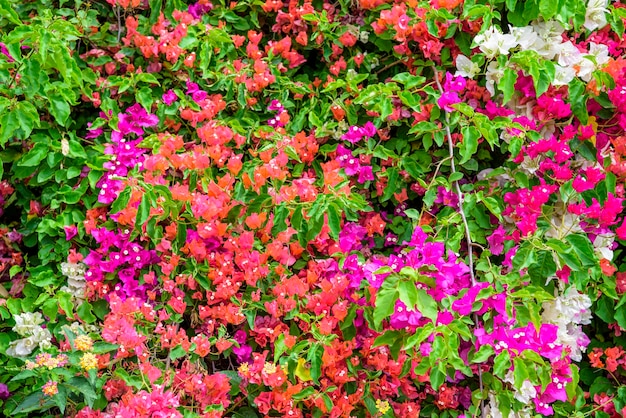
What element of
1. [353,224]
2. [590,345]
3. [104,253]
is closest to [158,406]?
[104,253]

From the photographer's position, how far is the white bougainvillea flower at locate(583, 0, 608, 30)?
2.12 m

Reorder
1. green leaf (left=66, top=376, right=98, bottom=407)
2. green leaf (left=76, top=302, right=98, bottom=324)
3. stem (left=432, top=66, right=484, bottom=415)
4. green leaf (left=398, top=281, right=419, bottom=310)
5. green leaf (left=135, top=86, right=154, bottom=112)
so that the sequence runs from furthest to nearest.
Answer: green leaf (left=135, top=86, right=154, bottom=112)
green leaf (left=76, top=302, right=98, bottom=324)
stem (left=432, top=66, right=484, bottom=415)
green leaf (left=66, top=376, right=98, bottom=407)
green leaf (left=398, top=281, right=419, bottom=310)

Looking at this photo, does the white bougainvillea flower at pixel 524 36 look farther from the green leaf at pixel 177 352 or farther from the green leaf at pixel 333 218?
the green leaf at pixel 177 352

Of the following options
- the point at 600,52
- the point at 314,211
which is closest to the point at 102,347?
the point at 314,211

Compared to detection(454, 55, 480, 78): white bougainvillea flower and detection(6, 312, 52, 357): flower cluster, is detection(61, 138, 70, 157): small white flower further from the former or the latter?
detection(454, 55, 480, 78): white bougainvillea flower

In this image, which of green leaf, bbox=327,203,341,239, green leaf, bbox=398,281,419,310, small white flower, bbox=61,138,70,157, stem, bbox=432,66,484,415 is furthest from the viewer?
small white flower, bbox=61,138,70,157

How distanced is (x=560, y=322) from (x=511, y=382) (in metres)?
0.27

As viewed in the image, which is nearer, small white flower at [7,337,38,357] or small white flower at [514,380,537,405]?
small white flower at [514,380,537,405]

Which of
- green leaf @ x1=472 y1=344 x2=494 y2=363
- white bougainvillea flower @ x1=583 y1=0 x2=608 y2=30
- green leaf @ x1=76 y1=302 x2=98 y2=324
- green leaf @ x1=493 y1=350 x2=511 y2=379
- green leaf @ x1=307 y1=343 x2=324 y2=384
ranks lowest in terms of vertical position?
green leaf @ x1=76 y1=302 x2=98 y2=324

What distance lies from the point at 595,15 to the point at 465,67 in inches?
17.6

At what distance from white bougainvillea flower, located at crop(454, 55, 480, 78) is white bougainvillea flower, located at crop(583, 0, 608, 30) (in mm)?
393

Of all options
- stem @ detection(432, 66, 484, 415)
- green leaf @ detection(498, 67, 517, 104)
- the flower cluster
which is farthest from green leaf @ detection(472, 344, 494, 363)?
the flower cluster

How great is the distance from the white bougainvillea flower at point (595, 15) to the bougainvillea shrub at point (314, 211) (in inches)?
0.5

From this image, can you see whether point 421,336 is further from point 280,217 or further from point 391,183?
point 391,183
